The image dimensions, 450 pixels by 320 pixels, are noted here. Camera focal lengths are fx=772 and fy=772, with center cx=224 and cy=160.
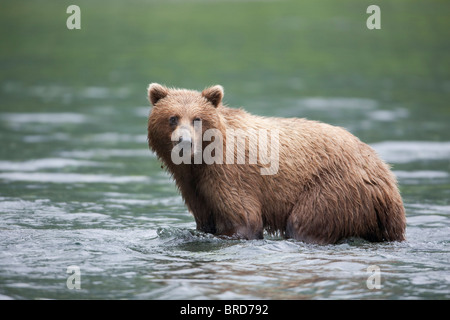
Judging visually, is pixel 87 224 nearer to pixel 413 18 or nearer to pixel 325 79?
pixel 325 79

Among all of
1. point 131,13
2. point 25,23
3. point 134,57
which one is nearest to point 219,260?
point 134,57

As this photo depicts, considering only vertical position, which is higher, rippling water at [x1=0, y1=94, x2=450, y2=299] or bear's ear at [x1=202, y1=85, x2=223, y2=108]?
bear's ear at [x1=202, y1=85, x2=223, y2=108]

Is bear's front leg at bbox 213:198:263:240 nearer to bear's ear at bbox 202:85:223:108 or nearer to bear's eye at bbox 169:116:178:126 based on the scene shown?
bear's eye at bbox 169:116:178:126

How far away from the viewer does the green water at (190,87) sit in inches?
333

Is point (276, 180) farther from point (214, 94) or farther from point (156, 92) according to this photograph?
point (156, 92)

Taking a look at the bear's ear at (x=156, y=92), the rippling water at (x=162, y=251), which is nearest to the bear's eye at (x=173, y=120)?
the bear's ear at (x=156, y=92)

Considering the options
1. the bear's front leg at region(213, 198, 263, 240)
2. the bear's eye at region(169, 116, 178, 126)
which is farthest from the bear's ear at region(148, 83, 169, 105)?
the bear's front leg at region(213, 198, 263, 240)

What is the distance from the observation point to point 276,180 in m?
Result: 9.77

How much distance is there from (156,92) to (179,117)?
0.54m

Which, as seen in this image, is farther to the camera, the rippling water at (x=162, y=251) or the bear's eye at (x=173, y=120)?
the bear's eye at (x=173, y=120)

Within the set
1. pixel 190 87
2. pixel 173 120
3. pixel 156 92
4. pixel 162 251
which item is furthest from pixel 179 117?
pixel 190 87

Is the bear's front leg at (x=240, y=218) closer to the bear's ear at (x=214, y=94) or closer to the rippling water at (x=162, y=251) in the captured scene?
the rippling water at (x=162, y=251)

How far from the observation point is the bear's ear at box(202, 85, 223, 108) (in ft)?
31.4
